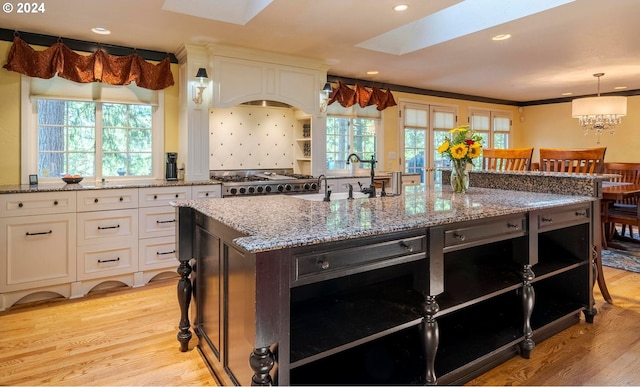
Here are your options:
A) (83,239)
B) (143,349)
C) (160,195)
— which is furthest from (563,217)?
(83,239)

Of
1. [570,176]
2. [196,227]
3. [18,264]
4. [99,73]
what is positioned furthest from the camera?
[99,73]

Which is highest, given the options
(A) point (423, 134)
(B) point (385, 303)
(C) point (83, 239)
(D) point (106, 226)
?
(A) point (423, 134)

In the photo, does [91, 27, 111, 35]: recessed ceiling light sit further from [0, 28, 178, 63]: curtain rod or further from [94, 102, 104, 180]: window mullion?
[94, 102, 104, 180]: window mullion

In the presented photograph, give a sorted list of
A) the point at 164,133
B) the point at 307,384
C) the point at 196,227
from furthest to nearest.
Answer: the point at 164,133 → the point at 196,227 → the point at 307,384

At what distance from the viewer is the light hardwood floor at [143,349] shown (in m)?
2.07

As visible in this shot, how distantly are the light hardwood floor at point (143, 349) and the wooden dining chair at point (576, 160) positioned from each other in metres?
1.08

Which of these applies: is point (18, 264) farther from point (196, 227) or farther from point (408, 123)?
point (408, 123)

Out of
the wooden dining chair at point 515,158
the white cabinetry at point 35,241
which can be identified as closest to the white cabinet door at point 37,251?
the white cabinetry at point 35,241

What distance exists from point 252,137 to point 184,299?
2734mm

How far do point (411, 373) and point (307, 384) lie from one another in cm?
50

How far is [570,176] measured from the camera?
269 cm

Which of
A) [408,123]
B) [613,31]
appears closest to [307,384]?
[613,31]

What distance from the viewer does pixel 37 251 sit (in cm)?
313

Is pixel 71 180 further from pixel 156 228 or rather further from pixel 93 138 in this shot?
pixel 156 228
